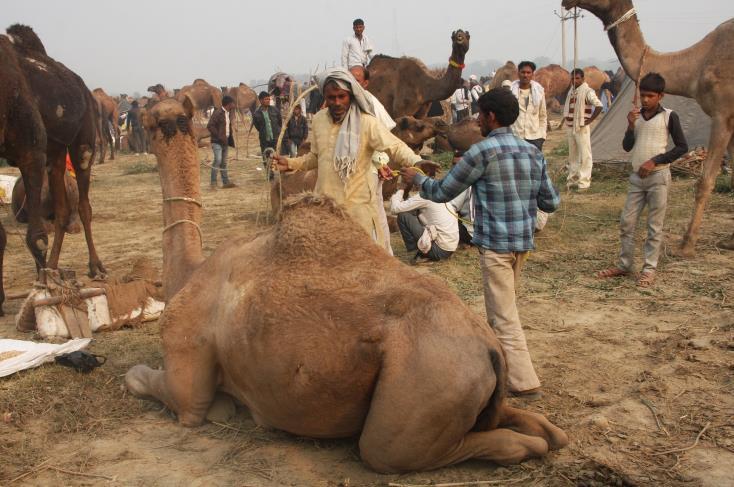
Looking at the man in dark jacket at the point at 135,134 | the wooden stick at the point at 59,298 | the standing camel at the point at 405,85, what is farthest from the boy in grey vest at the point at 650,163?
the man in dark jacket at the point at 135,134

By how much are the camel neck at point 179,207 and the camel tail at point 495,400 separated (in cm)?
215

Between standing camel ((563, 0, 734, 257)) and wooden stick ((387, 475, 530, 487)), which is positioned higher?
standing camel ((563, 0, 734, 257))

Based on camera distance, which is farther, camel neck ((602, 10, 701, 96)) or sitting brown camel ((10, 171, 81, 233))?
sitting brown camel ((10, 171, 81, 233))

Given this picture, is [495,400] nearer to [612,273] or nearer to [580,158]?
[612,273]

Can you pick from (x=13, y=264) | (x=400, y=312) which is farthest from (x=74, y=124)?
(x=400, y=312)

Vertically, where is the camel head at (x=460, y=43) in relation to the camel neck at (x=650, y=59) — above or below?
above

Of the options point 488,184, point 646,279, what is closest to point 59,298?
point 488,184

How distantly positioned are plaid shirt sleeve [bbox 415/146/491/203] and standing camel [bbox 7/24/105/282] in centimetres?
427

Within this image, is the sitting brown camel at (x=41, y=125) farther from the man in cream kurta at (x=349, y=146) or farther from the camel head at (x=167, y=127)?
the man in cream kurta at (x=349, y=146)

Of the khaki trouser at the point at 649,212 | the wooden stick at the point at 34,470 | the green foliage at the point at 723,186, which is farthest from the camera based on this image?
the green foliage at the point at 723,186

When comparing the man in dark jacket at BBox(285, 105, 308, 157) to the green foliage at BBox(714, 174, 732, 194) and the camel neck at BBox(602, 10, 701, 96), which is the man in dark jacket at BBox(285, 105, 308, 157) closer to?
the camel neck at BBox(602, 10, 701, 96)

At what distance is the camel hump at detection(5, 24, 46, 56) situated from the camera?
7161 mm

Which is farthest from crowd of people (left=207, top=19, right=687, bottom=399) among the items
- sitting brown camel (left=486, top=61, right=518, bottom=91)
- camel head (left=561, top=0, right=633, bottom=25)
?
sitting brown camel (left=486, top=61, right=518, bottom=91)

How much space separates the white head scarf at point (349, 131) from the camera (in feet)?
16.3
